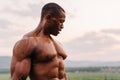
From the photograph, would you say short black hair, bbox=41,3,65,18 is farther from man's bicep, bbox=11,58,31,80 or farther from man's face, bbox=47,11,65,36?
man's bicep, bbox=11,58,31,80

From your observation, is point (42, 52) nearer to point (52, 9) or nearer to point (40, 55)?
point (40, 55)

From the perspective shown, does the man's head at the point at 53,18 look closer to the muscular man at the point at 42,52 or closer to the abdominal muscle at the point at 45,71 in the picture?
the muscular man at the point at 42,52

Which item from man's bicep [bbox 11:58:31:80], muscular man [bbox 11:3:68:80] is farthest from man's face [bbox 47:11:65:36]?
man's bicep [bbox 11:58:31:80]

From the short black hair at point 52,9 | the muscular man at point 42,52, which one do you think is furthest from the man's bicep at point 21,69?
the short black hair at point 52,9

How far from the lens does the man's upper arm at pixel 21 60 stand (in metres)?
3.88

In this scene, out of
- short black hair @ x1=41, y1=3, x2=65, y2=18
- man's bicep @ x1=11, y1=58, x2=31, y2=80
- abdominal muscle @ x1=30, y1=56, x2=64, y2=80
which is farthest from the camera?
short black hair @ x1=41, y1=3, x2=65, y2=18

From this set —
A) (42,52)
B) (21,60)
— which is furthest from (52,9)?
(21,60)

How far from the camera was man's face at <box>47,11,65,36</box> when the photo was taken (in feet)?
13.4

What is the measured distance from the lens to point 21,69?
3881 mm

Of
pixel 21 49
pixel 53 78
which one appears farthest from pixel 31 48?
pixel 53 78

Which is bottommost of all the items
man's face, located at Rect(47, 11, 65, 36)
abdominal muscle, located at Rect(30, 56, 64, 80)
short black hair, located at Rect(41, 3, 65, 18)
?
abdominal muscle, located at Rect(30, 56, 64, 80)

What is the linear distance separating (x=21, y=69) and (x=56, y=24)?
1.81 feet

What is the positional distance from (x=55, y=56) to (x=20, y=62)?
14.6 inches

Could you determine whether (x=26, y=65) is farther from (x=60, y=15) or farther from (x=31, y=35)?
(x=60, y=15)
